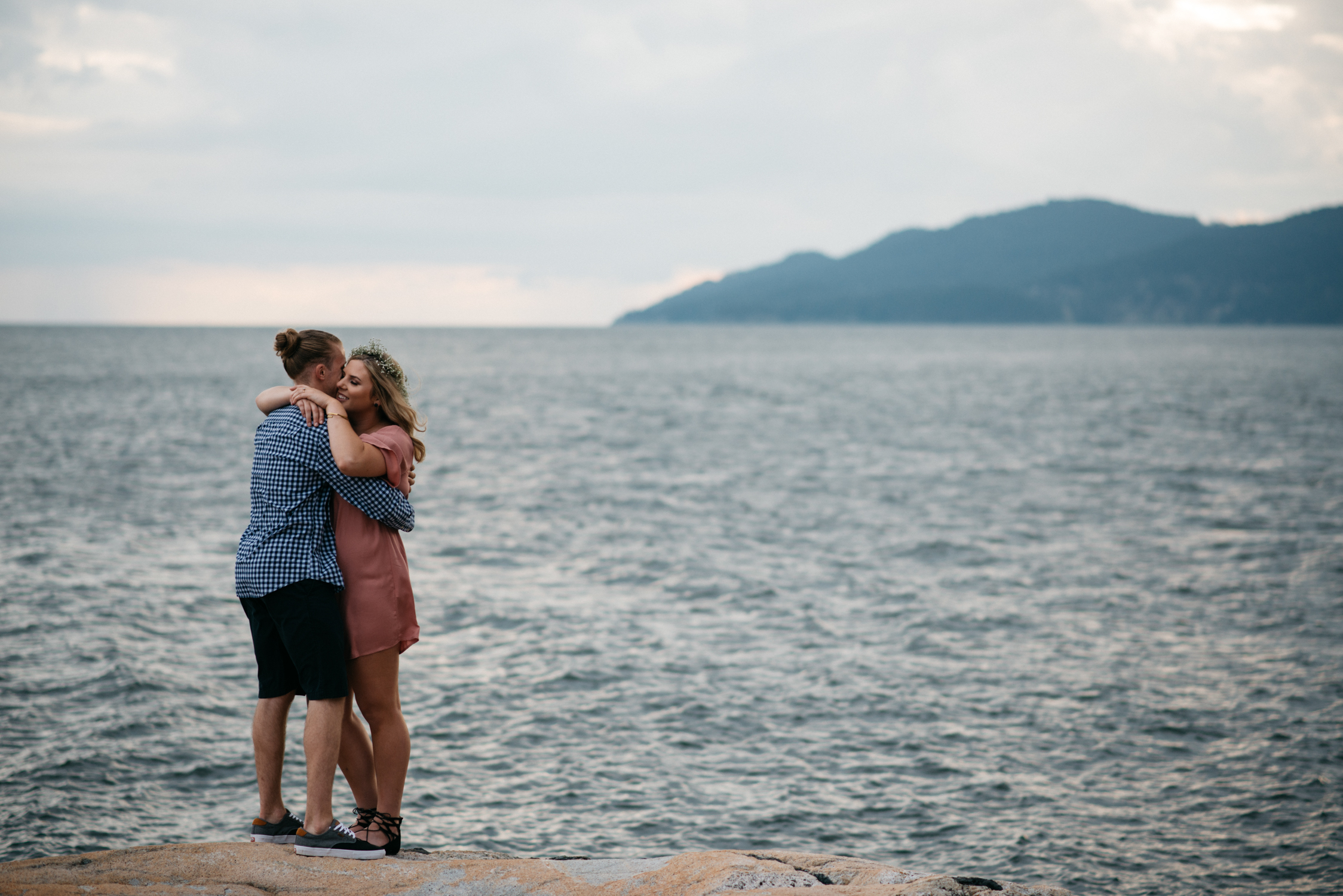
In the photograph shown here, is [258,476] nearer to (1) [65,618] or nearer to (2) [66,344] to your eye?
(1) [65,618]

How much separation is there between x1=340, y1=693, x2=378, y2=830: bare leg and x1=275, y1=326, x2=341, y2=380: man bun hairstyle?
5.59ft

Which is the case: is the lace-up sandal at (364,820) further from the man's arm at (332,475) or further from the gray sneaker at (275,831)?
the man's arm at (332,475)

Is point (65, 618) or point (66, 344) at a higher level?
point (66, 344)

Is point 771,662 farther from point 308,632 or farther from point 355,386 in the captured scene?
point 355,386

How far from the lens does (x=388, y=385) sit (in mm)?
4938

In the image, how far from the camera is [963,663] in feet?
37.7

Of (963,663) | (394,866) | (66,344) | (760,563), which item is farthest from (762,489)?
(66,344)

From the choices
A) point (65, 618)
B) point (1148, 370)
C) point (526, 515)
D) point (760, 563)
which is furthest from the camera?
point (1148, 370)

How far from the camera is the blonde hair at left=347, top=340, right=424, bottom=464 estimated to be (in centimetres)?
488

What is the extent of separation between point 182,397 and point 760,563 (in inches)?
1821

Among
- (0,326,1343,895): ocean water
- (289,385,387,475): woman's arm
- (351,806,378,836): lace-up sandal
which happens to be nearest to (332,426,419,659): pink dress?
(289,385,387,475): woman's arm

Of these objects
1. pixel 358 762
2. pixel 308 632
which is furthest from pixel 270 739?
pixel 308 632

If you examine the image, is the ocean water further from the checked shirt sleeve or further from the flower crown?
the flower crown

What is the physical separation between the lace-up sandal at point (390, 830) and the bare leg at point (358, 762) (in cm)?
9
